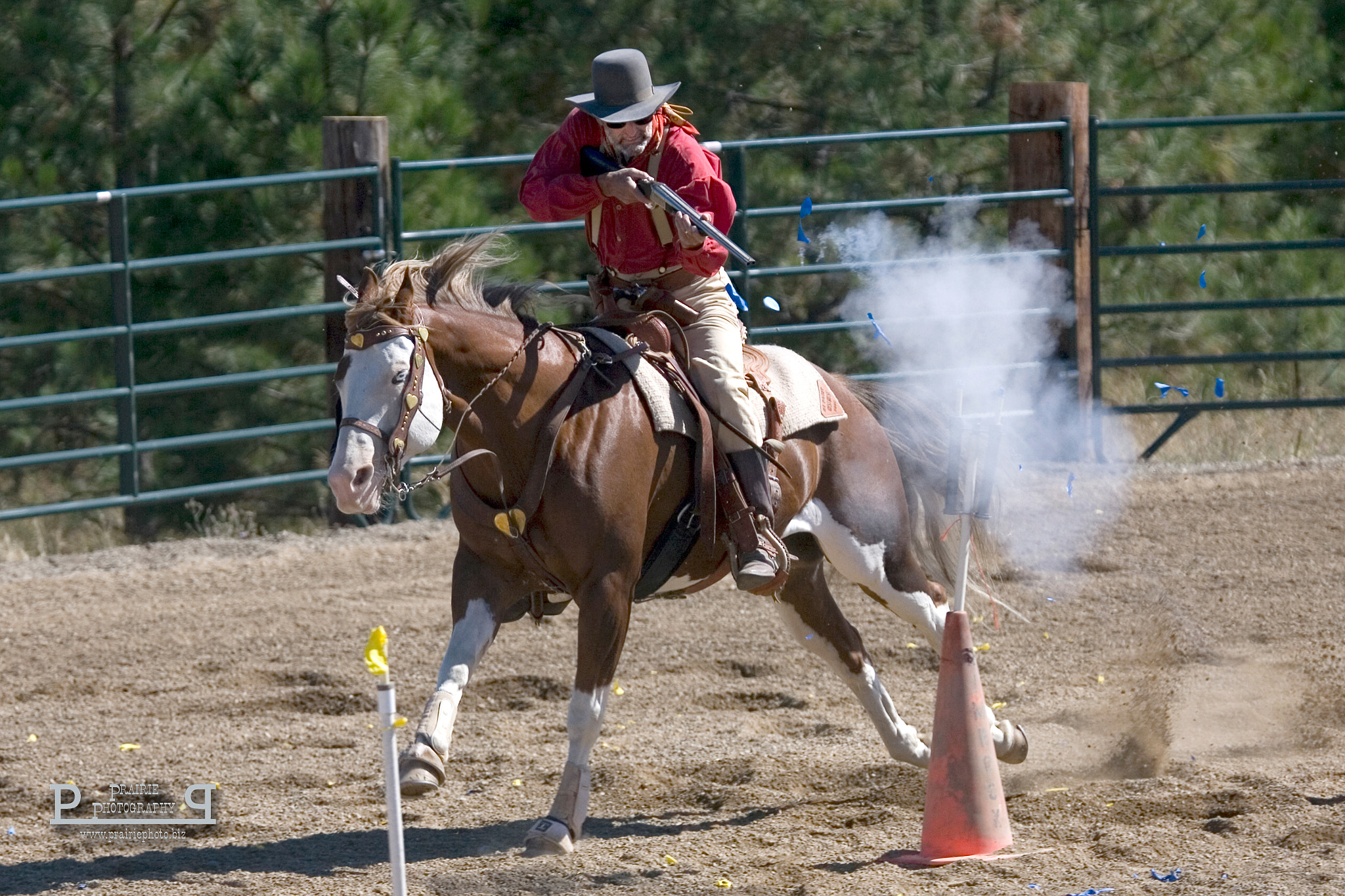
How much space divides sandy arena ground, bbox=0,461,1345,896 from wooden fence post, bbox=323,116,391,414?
1.68 m

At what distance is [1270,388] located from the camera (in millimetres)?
12586

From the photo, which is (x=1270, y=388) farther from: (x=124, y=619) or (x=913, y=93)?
(x=124, y=619)

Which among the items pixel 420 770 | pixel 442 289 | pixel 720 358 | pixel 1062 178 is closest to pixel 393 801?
pixel 420 770

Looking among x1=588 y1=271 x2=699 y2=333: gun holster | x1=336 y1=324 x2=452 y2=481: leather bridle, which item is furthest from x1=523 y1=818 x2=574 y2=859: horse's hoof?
x1=588 y1=271 x2=699 y2=333: gun holster

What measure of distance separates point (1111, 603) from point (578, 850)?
3684 millimetres

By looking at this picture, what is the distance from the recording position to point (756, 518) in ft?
16.0

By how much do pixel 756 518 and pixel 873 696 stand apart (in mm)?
805

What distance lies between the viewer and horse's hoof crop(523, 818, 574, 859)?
4.43m

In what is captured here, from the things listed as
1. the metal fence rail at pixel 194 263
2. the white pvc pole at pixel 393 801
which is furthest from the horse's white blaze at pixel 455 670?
the metal fence rail at pixel 194 263

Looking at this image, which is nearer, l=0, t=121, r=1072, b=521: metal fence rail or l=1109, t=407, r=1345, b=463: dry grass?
l=0, t=121, r=1072, b=521: metal fence rail

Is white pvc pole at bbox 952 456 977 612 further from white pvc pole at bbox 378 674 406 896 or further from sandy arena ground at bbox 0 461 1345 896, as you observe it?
white pvc pole at bbox 378 674 406 896

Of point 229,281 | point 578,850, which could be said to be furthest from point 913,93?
point 578,850

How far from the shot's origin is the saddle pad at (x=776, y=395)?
4.78 m

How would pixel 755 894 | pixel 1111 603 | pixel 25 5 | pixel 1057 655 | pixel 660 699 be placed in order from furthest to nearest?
pixel 25 5
pixel 1111 603
pixel 1057 655
pixel 660 699
pixel 755 894
